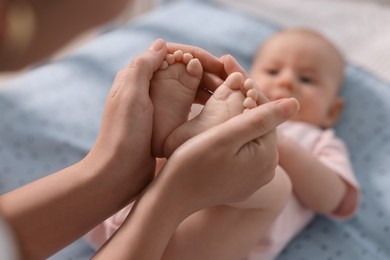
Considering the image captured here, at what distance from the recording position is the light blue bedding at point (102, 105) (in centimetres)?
109

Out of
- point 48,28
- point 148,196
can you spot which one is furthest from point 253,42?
point 148,196

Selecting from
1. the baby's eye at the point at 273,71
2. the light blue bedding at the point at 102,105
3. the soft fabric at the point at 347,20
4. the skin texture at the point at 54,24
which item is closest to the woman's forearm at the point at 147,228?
the light blue bedding at the point at 102,105

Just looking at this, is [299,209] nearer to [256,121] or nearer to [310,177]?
[310,177]

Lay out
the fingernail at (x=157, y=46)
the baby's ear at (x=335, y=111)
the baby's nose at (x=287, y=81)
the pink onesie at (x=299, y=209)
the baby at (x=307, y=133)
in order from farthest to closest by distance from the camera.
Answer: the baby's ear at (x=335, y=111) < the baby's nose at (x=287, y=81) < the baby at (x=307, y=133) < the pink onesie at (x=299, y=209) < the fingernail at (x=157, y=46)

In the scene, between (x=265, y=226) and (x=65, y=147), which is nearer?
(x=265, y=226)

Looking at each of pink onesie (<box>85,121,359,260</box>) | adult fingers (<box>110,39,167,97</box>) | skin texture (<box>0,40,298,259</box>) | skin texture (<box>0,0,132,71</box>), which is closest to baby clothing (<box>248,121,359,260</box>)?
pink onesie (<box>85,121,359,260</box>)

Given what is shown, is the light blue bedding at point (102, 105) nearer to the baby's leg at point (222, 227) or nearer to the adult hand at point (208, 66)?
the baby's leg at point (222, 227)

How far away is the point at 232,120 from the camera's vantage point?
2.34 ft

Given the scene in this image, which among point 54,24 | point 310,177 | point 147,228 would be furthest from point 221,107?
point 54,24

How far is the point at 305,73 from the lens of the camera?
1.27 metres

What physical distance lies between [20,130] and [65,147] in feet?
0.41

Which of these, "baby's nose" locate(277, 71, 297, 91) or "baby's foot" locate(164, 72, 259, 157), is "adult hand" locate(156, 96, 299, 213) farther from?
"baby's nose" locate(277, 71, 297, 91)

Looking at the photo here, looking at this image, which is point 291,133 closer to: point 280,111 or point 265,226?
point 265,226

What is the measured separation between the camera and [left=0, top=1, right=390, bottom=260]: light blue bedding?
1.09m
